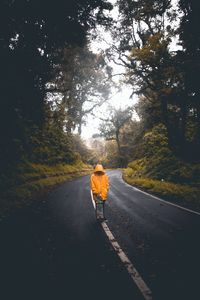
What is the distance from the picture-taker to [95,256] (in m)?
5.27

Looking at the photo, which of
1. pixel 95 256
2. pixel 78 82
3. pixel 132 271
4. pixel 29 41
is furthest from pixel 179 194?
pixel 78 82

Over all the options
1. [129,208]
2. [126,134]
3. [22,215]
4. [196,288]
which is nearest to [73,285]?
[196,288]

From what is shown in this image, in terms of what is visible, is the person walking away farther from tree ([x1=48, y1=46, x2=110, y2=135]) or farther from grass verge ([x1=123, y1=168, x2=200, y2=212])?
tree ([x1=48, y1=46, x2=110, y2=135])

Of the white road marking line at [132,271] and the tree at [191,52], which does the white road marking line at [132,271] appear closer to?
the white road marking line at [132,271]

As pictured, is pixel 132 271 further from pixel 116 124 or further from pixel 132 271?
pixel 116 124

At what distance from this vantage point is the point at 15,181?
13.9 m

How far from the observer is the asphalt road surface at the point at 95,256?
3.91 metres

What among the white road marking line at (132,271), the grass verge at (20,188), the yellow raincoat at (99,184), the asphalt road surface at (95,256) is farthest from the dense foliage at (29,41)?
the white road marking line at (132,271)

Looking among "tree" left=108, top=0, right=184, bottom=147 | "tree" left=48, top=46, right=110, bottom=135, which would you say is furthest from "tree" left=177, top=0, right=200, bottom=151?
"tree" left=48, top=46, right=110, bottom=135

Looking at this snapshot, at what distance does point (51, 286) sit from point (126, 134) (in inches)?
2469

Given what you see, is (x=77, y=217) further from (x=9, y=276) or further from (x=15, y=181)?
(x=15, y=181)

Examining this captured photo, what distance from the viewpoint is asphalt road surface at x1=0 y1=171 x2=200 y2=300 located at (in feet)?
12.8

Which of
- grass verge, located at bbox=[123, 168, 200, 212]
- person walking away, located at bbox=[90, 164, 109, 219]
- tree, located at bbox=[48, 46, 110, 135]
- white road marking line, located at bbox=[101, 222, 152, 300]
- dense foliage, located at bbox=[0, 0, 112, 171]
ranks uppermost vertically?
tree, located at bbox=[48, 46, 110, 135]

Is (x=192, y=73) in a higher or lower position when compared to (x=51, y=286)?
higher
